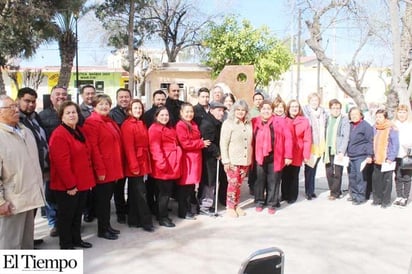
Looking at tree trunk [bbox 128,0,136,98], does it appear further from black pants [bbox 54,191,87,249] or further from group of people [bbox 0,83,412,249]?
black pants [bbox 54,191,87,249]

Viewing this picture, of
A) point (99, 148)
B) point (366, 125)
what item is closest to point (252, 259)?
point (99, 148)

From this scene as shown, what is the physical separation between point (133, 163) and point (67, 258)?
225 centimetres

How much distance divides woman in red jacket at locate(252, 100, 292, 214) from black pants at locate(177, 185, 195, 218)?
1.03 meters

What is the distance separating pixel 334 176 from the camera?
704 centimetres

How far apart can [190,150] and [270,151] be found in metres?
1.22

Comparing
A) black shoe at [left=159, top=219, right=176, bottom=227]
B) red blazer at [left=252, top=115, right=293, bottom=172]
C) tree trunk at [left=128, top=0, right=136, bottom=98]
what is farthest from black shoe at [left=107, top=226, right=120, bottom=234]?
tree trunk at [left=128, top=0, right=136, bottom=98]

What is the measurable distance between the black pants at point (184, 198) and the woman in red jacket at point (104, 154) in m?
0.98

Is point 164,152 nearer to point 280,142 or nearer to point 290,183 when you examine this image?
point 280,142

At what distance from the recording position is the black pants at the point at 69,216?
4.39 metres

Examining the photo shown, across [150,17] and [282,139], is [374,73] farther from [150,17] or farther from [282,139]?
[282,139]

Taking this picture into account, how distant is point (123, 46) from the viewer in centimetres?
2527

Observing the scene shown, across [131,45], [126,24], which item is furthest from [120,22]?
[131,45]

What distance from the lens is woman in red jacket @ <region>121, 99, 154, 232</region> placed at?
16.7 feet

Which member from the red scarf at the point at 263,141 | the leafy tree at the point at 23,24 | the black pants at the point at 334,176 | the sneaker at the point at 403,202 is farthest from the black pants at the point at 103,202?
the leafy tree at the point at 23,24
